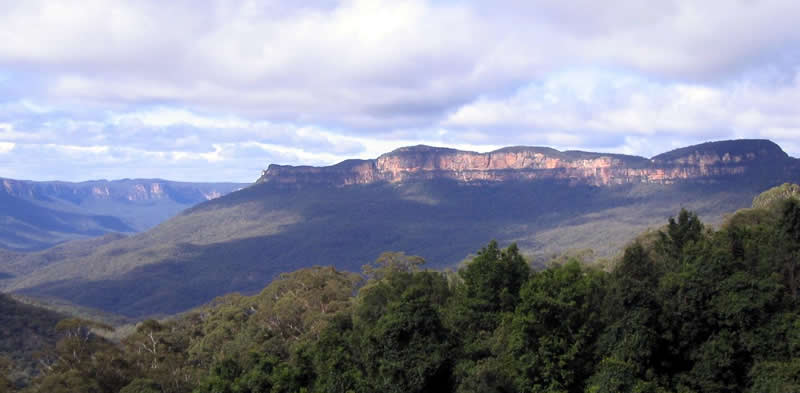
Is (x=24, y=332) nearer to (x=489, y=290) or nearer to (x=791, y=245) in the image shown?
(x=489, y=290)

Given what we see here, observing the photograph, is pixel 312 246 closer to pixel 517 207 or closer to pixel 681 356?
pixel 517 207

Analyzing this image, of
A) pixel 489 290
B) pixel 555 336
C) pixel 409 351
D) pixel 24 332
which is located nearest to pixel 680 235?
pixel 489 290

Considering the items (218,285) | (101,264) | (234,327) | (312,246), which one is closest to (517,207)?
(312,246)

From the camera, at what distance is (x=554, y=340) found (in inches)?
934

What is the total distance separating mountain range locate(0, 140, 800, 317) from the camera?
132625mm

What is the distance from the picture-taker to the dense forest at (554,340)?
74.6 feet

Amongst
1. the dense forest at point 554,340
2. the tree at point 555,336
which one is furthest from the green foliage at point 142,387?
the tree at point 555,336

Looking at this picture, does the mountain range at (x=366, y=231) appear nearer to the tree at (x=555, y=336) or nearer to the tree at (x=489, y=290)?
the tree at (x=489, y=290)

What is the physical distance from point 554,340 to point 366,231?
488ft

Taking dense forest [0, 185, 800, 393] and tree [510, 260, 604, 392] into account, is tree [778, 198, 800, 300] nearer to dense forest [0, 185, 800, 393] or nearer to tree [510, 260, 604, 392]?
dense forest [0, 185, 800, 393]

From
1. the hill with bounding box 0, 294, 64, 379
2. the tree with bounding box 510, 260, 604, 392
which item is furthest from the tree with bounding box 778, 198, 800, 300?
the hill with bounding box 0, 294, 64, 379

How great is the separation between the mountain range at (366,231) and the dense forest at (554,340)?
282 feet

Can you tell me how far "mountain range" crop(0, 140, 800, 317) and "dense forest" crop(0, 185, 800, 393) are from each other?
3389 inches

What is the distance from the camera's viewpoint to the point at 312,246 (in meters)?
161
